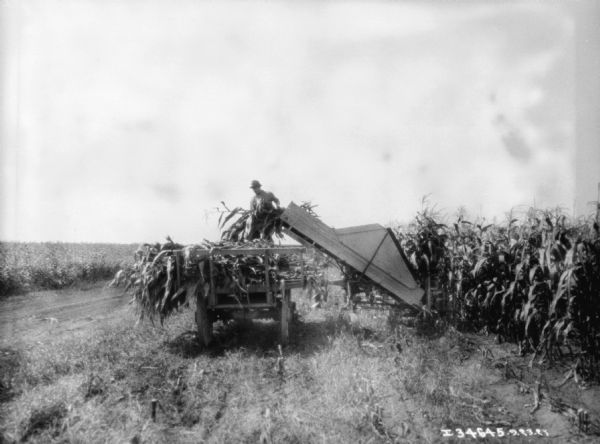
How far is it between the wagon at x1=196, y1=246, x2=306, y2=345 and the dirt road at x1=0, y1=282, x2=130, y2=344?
396cm

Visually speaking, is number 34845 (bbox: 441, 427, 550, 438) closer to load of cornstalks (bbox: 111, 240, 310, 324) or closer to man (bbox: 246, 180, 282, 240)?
load of cornstalks (bbox: 111, 240, 310, 324)

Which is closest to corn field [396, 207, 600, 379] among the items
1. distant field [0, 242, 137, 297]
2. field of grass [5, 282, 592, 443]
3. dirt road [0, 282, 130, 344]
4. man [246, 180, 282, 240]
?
field of grass [5, 282, 592, 443]

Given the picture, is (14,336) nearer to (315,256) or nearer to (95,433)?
(95,433)

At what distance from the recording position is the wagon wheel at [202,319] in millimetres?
5395

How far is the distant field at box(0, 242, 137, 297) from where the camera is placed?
1210 cm

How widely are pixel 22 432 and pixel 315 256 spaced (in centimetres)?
470

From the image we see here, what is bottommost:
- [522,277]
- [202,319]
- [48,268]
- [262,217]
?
[202,319]

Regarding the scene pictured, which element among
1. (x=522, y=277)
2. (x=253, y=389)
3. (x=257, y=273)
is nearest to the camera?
(x=253, y=389)

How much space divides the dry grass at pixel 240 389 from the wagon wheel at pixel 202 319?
171 millimetres

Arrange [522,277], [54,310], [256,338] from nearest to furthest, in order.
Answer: [522,277] → [256,338] → [54,310]

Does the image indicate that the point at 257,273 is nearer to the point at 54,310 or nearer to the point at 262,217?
the point at 262,217

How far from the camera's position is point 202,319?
5516 millimetres

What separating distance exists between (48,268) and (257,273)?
11314mm

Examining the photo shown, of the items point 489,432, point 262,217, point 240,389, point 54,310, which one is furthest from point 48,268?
point 489,432
